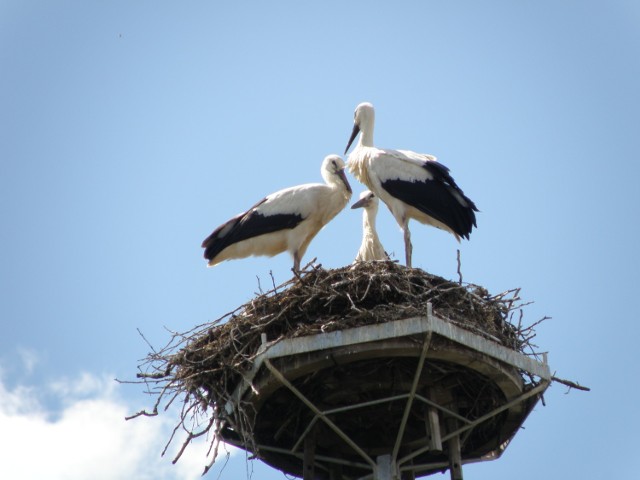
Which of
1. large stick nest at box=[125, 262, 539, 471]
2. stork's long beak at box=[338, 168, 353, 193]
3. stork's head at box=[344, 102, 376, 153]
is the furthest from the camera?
stork's head at box=[344, 102, 376, 153]

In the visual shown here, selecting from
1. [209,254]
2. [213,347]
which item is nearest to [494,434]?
[213,347]

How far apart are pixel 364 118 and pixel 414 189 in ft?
6.51

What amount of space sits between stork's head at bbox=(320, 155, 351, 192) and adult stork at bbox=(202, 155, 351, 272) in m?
0.12

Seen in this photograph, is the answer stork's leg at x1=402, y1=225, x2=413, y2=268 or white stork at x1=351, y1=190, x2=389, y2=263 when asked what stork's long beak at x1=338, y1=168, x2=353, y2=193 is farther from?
stork's leg at x1=402, y1=225, x2=413, y2=268

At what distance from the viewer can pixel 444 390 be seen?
34.6 feet

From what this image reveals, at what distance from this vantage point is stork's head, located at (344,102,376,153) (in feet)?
47.8

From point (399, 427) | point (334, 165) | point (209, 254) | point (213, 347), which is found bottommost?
point (399, 427)

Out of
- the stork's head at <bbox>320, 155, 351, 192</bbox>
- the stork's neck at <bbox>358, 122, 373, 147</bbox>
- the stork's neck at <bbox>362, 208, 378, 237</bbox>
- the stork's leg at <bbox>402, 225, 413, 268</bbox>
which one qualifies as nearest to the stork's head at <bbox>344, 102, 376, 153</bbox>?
the stork's neck at <bbox>358, 122, 373, 147</bbox>

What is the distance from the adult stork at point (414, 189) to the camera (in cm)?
1277

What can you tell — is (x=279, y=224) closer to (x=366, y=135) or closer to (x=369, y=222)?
(x=369, y=222)

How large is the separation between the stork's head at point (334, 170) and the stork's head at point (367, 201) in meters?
0.45

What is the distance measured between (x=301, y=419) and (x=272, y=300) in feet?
3.76

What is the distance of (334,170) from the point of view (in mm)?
14125

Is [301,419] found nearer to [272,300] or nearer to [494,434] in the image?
[272,300]
